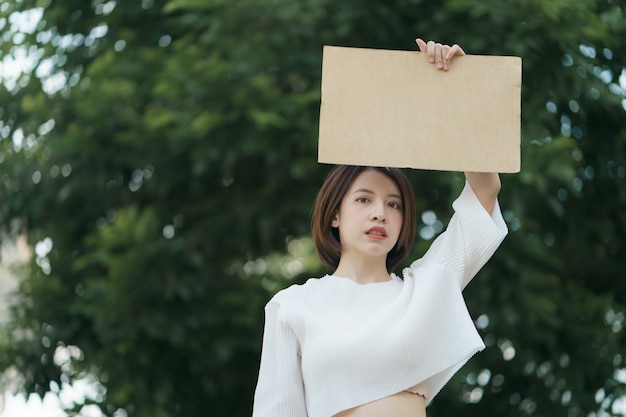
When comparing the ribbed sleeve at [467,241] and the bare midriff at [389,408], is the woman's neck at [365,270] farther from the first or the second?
the bare midriff at [389,408]

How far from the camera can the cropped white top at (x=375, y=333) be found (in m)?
2.58

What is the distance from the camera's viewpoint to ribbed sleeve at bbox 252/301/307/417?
267cm

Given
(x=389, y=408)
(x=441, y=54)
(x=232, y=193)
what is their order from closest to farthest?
(x=389, y=408)
(x=441, y=54)
(x=232, y=193)

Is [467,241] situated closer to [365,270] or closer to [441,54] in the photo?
[365,270]

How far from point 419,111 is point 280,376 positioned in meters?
0.70

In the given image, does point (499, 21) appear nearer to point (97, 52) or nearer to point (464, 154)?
point (97, 52)

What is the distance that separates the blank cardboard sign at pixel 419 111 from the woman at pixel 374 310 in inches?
2.6

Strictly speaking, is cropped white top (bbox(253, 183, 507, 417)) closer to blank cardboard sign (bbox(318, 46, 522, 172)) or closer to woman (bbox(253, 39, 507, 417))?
woman (bbox(253, 39, 507, 417))

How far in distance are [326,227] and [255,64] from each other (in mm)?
3384

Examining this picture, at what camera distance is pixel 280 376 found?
268 cm

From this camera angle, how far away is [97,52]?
7211mm

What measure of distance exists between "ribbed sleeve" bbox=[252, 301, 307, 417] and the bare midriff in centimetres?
12

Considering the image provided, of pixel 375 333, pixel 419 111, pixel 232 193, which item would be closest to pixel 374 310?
pixel 375 333

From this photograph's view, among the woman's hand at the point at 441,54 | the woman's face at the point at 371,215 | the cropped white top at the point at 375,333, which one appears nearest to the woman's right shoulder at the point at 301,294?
the cropped white top at the point at 375,333
